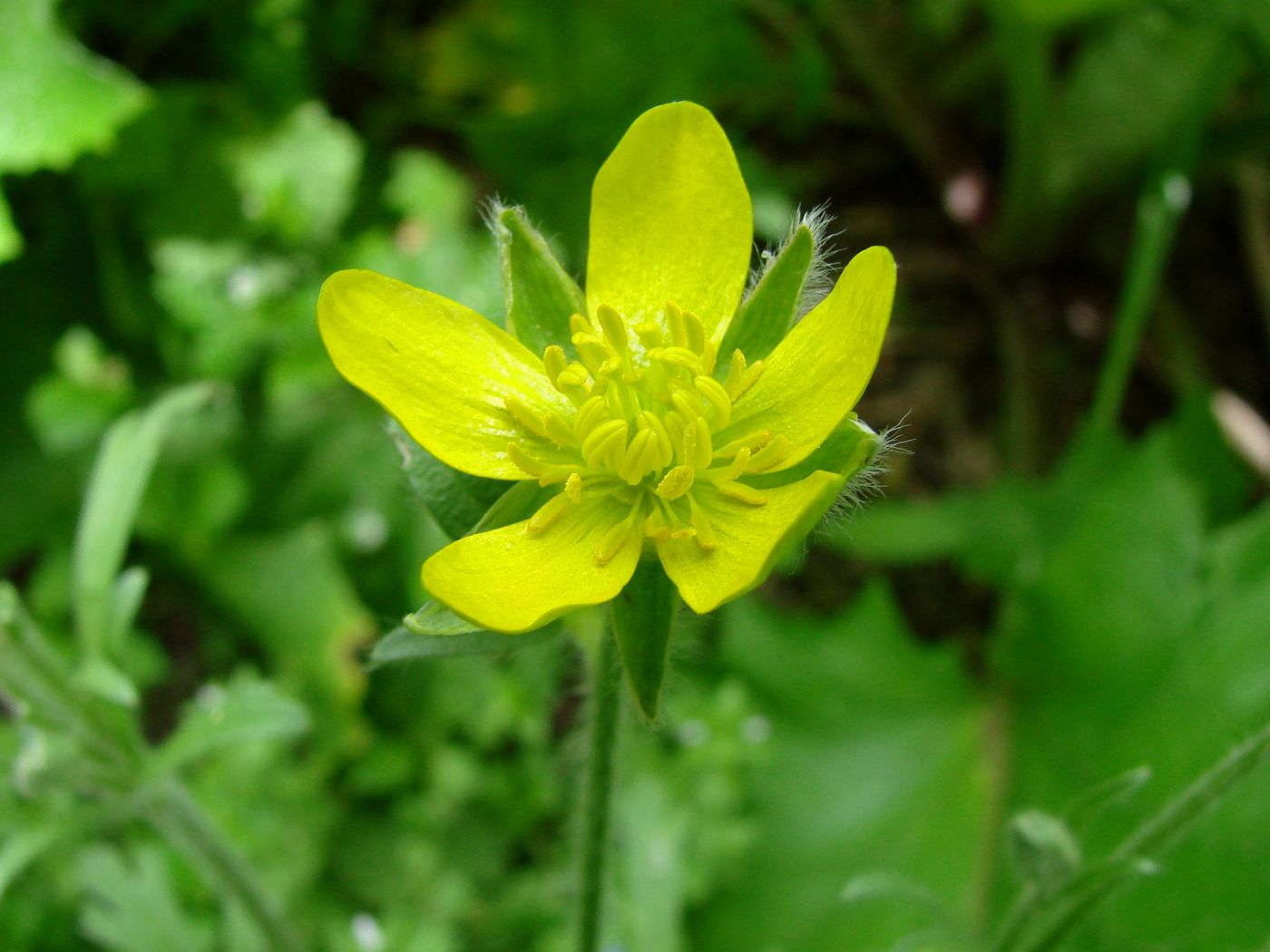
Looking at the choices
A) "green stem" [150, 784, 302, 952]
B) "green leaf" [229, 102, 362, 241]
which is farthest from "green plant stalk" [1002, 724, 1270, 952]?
"green leaf" [229, 102, 362, 241]

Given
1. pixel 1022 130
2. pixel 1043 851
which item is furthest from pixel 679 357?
pixel 1022 130

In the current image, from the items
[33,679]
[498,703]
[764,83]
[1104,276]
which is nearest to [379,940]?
[498,703]

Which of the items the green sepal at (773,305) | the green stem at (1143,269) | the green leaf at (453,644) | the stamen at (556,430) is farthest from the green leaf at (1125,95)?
the green leaf at (453,644)

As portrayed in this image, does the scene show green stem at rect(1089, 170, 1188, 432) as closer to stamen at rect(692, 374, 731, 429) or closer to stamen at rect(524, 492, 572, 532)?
stamen at rect(692, 374, 731, 429)

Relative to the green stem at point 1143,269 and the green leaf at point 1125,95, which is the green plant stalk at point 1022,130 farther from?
the green stem at point 1143,269

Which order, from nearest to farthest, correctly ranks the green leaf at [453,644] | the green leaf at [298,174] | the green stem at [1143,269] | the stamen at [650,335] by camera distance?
the green leaf at [453,644] < the stamen at [650,335] < the green stem at [1143,269] < the green leaf at [298,174]
